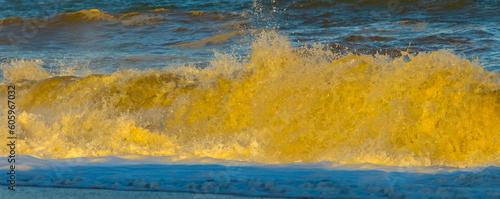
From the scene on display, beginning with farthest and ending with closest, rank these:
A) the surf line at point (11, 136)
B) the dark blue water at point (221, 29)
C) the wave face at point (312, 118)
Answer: the dark blue water at point (221, 29), the wave face at point (312, 118), the surf line at point (11, 136)

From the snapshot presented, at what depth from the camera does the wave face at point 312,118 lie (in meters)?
4.26

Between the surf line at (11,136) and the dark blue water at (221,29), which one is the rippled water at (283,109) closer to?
the surf line at (11,136)

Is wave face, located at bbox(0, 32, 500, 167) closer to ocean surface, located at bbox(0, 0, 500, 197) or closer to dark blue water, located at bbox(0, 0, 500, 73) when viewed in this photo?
ocean surface, located at bbox(0, 0, 500, 197)

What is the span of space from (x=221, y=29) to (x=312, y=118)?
7.99 metres

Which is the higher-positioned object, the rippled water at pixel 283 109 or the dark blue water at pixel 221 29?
the dark blue water at pixel 221 29

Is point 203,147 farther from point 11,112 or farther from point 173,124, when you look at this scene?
point 11,112

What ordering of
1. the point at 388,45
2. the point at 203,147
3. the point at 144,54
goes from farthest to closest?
the point at 144,54 → the point at 388,45 → the point at 203,147

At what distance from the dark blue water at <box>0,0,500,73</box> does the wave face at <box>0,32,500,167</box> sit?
2.96 m

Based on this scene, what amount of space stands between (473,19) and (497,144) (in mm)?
8012

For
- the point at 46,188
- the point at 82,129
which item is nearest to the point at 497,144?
the point at 46,188

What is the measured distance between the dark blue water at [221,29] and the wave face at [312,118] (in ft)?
9.73

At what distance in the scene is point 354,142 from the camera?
14.6ft

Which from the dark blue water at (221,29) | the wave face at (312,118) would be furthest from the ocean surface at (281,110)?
the dark blue water at (221,29)

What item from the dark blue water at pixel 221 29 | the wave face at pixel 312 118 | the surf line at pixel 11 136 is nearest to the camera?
the surf line at pixel 11 136
